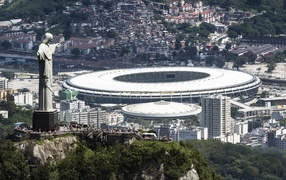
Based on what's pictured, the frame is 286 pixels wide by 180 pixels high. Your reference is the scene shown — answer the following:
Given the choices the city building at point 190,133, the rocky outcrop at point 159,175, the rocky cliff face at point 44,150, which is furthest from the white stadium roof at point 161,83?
the rocky outcrop at point 159,175

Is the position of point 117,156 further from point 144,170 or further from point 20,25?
point 20,25

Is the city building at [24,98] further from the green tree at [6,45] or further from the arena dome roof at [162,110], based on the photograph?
the green tree at [6,45]

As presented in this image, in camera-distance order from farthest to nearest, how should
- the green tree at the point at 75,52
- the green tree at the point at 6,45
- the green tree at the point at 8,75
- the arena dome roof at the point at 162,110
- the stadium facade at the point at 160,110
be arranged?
the green tree at the point at 6,45, the green tree at the point at 75,52, the green tree at the point at 8,75, the arena dome roof at the point at 162,110, the stadium facade at the point at 160,110

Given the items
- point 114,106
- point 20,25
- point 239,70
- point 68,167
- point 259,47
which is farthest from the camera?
point 20,25

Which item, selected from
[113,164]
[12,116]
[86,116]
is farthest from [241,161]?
[113,164]

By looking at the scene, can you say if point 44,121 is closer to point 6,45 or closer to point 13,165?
point 13,165

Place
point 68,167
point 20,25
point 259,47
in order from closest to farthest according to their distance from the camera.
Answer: point 68,167, point 259,47, point 20,25

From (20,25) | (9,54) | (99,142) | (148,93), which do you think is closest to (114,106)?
(148,93)
